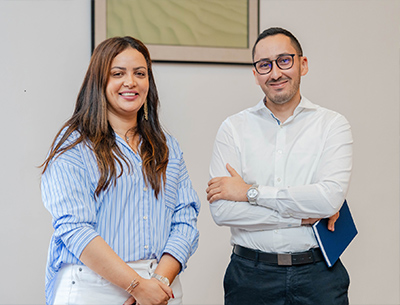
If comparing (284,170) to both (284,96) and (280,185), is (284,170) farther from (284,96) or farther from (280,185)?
(284,96)

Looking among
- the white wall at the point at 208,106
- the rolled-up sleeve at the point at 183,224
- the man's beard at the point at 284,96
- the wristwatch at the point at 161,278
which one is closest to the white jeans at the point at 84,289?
the wristwatch at the point at 161,278

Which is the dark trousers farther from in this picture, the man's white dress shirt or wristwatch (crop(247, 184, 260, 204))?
wristwatch (crop(247, 184, 260, 204))

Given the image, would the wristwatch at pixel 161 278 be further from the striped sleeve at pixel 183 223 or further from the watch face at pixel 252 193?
the watch face at pixel 252 193

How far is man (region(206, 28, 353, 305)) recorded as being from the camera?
1.89m

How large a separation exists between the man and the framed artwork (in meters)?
0.72

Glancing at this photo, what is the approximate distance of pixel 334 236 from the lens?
195 centimetres

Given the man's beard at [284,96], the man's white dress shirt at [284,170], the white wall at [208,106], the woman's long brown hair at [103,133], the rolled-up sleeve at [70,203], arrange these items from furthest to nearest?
the white wall at [208,106], the man's beard at [284,96], the man's white dress shirt at [284,170], the woman's long brown hair at [103,133], the rolled-up sleeve at [70,203]

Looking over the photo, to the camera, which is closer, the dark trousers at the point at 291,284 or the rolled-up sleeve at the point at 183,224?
the rolled-up sleeve at the point at 183,224

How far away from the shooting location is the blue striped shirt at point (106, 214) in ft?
5.01

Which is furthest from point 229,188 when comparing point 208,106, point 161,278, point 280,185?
point 208,106

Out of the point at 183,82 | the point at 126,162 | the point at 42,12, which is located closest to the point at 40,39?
the point at 42,12

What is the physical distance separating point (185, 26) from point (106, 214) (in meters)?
1.48

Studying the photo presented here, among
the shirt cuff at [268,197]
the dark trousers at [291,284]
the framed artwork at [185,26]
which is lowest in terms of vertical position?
the dark trousers at [291,284]

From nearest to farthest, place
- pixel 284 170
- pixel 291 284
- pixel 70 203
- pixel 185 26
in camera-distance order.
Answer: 1. pixel 70 203
2. pixel 291 284
3. pixel 284 170
4. pixel 185 26
